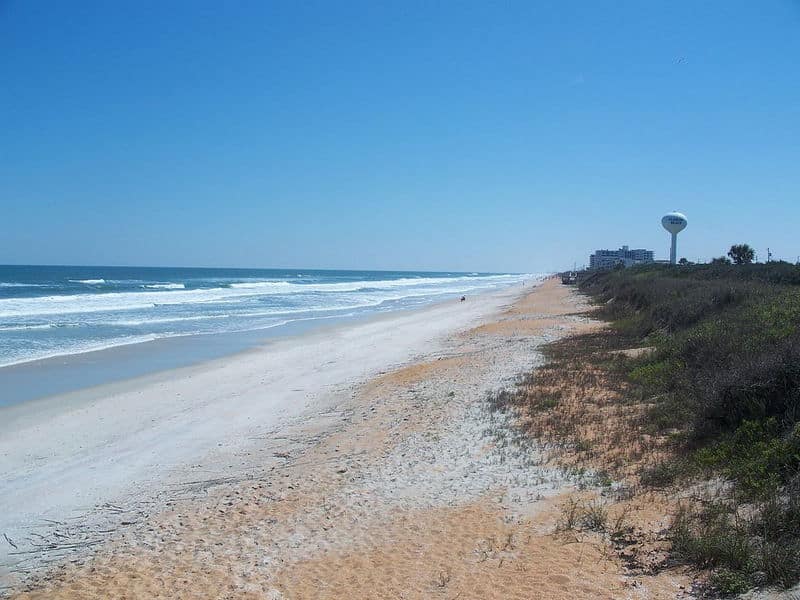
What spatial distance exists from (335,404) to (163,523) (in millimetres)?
6013

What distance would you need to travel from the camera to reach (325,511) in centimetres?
688

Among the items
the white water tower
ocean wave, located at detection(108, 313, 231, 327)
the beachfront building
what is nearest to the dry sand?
ocean wave, located at detection(108, 313, 231, 327)

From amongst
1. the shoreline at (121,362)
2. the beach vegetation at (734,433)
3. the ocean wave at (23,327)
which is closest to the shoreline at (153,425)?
the shoreline at (121,362)

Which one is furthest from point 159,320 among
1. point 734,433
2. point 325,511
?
point 734,433

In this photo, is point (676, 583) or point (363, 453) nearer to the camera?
point (676, 583)

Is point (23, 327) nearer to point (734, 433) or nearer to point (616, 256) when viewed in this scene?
point (734, 433)

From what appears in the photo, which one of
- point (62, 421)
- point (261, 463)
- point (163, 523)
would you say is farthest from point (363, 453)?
point (62, 421)

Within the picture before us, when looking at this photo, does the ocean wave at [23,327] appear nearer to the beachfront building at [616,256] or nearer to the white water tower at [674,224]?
the white water tower at [674,224]

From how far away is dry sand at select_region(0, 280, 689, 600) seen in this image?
5282 mm

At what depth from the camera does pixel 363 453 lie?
8984 millimetres

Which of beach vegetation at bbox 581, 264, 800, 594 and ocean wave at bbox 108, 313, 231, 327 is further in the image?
ocean wave at bbox 108, 313, 231, 327

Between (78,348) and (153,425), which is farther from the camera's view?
(78,348)

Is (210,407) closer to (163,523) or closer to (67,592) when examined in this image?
(163,523)

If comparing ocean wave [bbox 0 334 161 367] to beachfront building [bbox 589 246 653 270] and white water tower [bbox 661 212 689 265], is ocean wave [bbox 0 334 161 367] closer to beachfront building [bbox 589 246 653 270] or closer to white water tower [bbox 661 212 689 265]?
white water tower [bbox 661 212 689 265]
